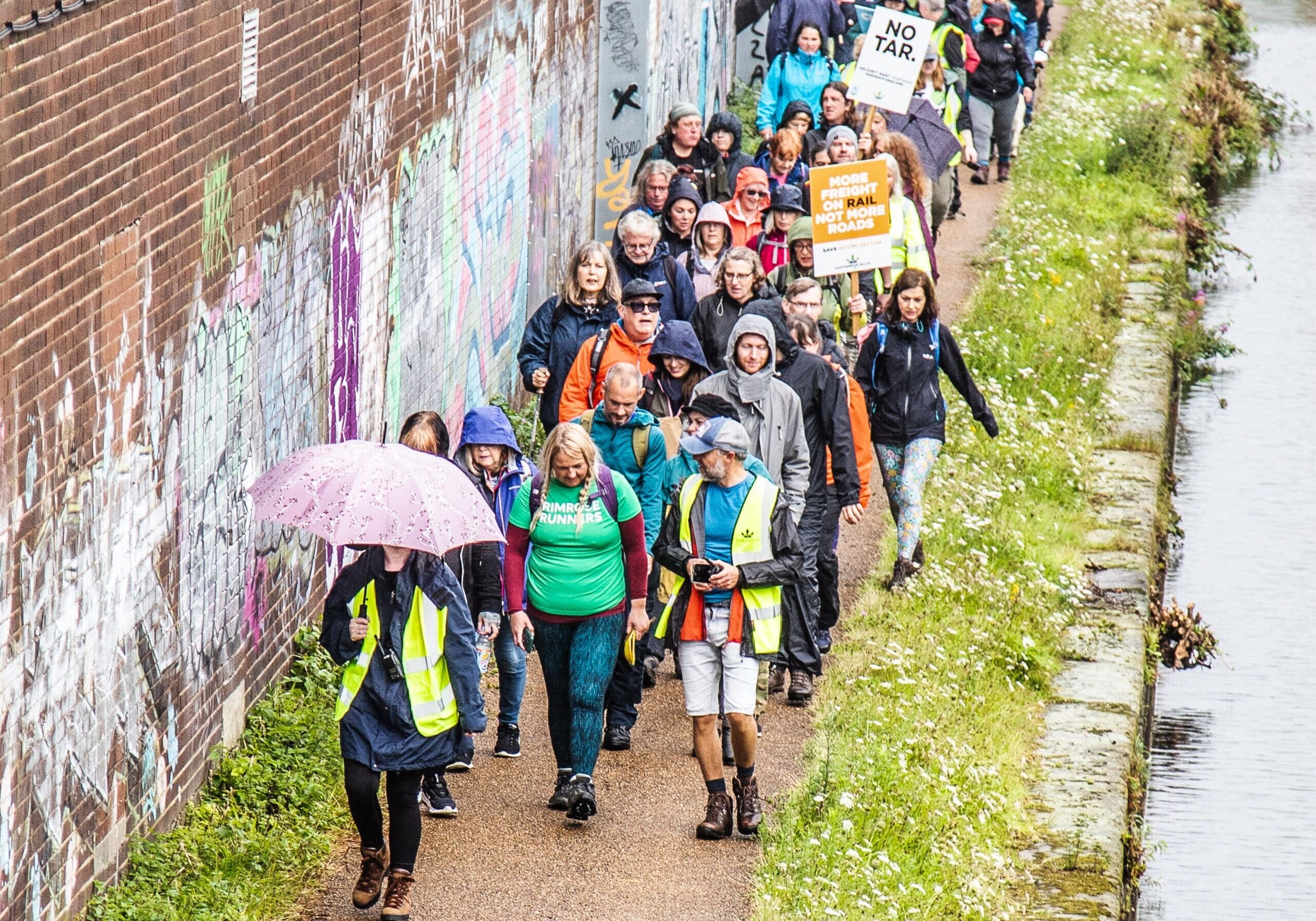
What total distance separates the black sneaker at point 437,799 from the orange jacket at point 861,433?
2.67 m

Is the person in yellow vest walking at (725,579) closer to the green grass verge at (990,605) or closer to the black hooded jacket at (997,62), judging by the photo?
the green grass verge at (990,605)

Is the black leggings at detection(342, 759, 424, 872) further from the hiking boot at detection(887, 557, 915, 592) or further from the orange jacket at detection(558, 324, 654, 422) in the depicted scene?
the hiking boot at detection(887, 557, 915, 592)

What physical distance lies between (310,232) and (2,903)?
12.2ft

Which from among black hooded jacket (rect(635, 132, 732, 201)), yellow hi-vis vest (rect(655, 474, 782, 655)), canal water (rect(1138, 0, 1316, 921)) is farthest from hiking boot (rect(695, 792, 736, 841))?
black hooded jacket (rect(635, 132, 732, 201))

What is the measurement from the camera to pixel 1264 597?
14.0 m

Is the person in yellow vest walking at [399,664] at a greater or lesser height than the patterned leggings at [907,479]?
greater

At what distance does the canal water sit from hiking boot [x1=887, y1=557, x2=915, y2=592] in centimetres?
165

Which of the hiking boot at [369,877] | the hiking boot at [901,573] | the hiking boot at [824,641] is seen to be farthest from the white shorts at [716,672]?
the hiking boot at [901,573]

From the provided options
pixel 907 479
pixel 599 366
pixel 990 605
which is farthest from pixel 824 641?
pixel 599 366

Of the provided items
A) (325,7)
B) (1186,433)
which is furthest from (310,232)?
(1186,433)

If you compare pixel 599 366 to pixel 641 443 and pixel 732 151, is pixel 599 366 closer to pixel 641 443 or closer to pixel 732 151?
pixel 641 443

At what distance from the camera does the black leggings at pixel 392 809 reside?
24.1 feet

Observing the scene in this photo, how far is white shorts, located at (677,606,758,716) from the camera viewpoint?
836 centimetres

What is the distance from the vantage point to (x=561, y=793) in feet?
28.5
